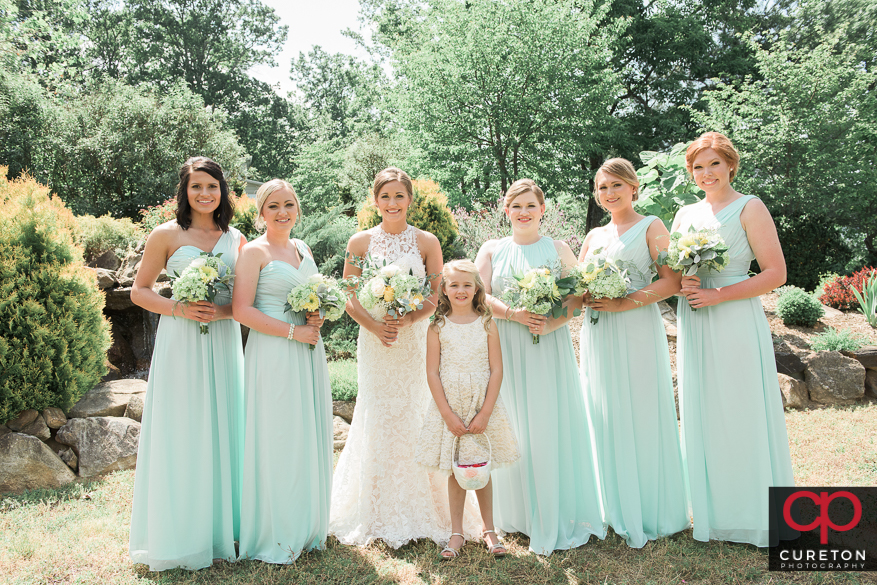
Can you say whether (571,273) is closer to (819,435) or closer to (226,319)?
(226,319)

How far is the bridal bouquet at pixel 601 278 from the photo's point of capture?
3973mm

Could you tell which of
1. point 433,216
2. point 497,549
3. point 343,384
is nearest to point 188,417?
point 497,549

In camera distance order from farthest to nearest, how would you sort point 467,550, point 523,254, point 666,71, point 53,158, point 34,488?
point 666,71, point 53,158, point 34,488, point 523,254, point 467,550

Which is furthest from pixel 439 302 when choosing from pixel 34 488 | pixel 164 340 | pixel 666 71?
pixel 666 71

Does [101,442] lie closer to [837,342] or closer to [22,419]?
[22,419]

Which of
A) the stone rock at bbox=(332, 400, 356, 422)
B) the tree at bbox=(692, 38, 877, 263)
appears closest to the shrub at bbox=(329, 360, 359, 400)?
the stone rock at bbox=(332, 400, 356, 422)

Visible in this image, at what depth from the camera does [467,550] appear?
4066mm

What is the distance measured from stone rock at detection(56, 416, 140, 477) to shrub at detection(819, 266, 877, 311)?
12669mm

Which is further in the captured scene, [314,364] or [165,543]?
[314,364]

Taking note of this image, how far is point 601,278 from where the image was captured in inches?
157

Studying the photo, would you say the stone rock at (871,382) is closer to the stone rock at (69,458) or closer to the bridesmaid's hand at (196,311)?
the bridesmaid's hand at (196,311)

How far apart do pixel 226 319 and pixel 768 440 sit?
Result: 4080 millimetres

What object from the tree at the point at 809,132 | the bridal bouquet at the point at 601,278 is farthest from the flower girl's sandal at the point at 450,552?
the tree at the point at 809,132

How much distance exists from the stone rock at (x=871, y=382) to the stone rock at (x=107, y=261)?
12763 mm
